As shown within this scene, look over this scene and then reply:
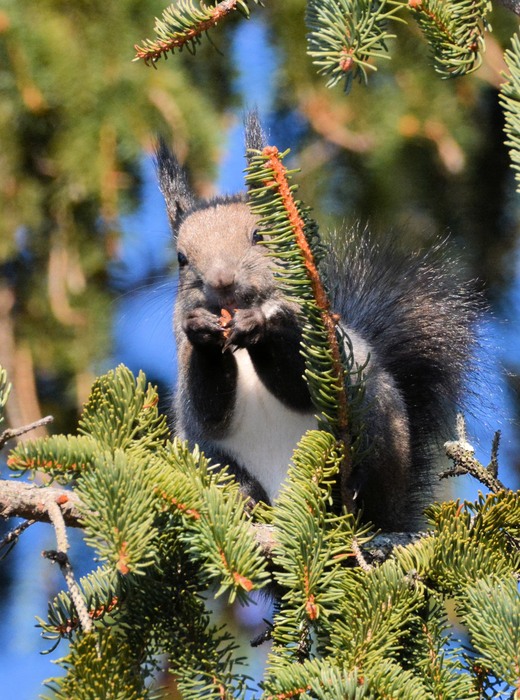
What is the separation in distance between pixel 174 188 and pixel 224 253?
448mm

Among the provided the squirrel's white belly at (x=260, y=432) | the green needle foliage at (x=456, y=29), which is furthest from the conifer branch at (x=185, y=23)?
the squirrel's white belly at (x=260, y=432)

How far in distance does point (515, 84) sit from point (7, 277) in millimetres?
1620

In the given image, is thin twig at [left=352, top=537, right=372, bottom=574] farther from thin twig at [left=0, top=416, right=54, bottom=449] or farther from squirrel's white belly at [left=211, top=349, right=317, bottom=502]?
squirrel's white belly at [left=211, top=349, right=317, bottom=502]

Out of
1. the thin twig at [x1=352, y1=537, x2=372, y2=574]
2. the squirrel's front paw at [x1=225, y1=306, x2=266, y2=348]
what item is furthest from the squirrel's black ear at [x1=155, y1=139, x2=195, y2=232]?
the thin twig at [x1=352, y1=537, x2=372, y2=574]

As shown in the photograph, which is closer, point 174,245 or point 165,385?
point 174,245

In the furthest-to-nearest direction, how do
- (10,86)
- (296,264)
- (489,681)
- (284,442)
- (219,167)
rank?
(219,167), (10,86), (284,442), (296,264), (489,681)

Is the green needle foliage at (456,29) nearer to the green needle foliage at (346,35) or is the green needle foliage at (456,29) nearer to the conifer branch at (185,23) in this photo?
the green needle foliage at (346,35)

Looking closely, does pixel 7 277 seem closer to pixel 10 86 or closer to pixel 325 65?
pixel 10 86

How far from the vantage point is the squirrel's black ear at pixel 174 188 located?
2422 millimetres

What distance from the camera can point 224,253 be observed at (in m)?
2.09

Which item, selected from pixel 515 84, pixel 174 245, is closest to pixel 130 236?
pixel 174 245

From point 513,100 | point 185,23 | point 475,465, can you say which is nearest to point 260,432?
point 475,465

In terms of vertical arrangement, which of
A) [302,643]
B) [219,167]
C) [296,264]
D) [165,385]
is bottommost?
[302,643]

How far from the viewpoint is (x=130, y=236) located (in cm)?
248
